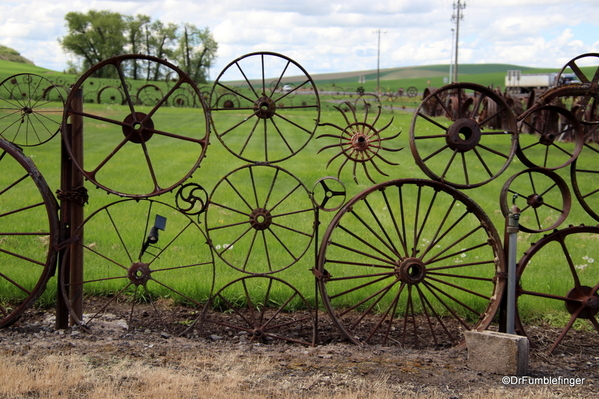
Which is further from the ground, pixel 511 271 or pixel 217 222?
pixel 511 271

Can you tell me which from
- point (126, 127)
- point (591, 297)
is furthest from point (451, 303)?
point (126, 127)

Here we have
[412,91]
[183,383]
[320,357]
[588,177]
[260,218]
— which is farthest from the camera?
[412,91]

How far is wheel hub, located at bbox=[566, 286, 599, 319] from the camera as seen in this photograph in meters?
5.22

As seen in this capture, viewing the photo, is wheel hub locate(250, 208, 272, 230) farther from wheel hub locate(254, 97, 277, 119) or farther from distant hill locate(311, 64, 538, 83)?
distant hill locate(311, 64, 538, 83)

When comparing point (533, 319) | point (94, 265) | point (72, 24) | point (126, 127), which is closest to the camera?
point (126, 127)

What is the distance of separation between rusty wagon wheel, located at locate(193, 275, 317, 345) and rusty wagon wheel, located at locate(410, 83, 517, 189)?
1874 mm

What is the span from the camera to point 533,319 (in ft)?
19.7

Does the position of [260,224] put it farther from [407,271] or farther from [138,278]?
[407,271]

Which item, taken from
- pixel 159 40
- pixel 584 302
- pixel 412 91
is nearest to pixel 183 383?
pixel 584 302

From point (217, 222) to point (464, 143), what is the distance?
453 cm

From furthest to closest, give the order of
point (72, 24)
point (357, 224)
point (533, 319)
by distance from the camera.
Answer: point (72, 24), point (357, 224), point (533, 319)

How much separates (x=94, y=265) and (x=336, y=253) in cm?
300

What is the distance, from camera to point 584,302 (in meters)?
5.21

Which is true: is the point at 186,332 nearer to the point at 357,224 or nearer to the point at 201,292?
the point at 201,292
